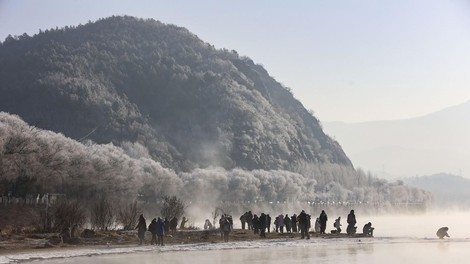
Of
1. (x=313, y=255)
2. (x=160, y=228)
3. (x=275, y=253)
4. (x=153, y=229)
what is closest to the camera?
(x=313, y=255)

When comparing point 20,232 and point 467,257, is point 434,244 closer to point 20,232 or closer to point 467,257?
point 467,257

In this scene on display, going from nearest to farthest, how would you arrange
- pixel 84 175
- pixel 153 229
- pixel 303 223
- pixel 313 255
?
pixel 313 255 → pixel 153 229 → pixel 303 223 → pixel 84 175

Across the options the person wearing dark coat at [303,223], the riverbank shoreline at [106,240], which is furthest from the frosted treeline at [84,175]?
the person wearing dark coat at [303,223]

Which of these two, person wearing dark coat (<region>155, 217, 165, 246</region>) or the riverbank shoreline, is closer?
the riverbank shoreline

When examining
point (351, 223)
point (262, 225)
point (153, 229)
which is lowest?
point (153, 229)

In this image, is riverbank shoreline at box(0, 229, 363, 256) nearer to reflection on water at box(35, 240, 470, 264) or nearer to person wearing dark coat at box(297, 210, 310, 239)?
person wearing dark coat at box(297, 210, 310, 239)

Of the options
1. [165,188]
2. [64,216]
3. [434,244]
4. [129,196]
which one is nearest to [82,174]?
[129,196]

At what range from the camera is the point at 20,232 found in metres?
50.2

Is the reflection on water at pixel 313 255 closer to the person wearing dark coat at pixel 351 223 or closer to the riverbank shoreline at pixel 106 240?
the riverbank shoreline at pixel 106 240

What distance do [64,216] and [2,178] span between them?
37.7 m

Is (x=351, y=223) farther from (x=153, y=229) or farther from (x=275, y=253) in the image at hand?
(x=153, y=229)

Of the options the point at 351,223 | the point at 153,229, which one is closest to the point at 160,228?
the point at 153,229

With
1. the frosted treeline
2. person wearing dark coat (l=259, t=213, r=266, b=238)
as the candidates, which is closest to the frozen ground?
person wearing dark coat (l=259, t=213, r=266, b=238)

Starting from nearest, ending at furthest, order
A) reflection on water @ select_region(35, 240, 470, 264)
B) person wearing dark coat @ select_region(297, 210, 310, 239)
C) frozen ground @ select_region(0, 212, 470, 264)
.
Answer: reflection on water @ select_region(35, 240, 470, 264) → frozen ground @ select_region(0, 212, 470, 264) → person wearing dark coat @ select_region(297, 210, 310, 239)
